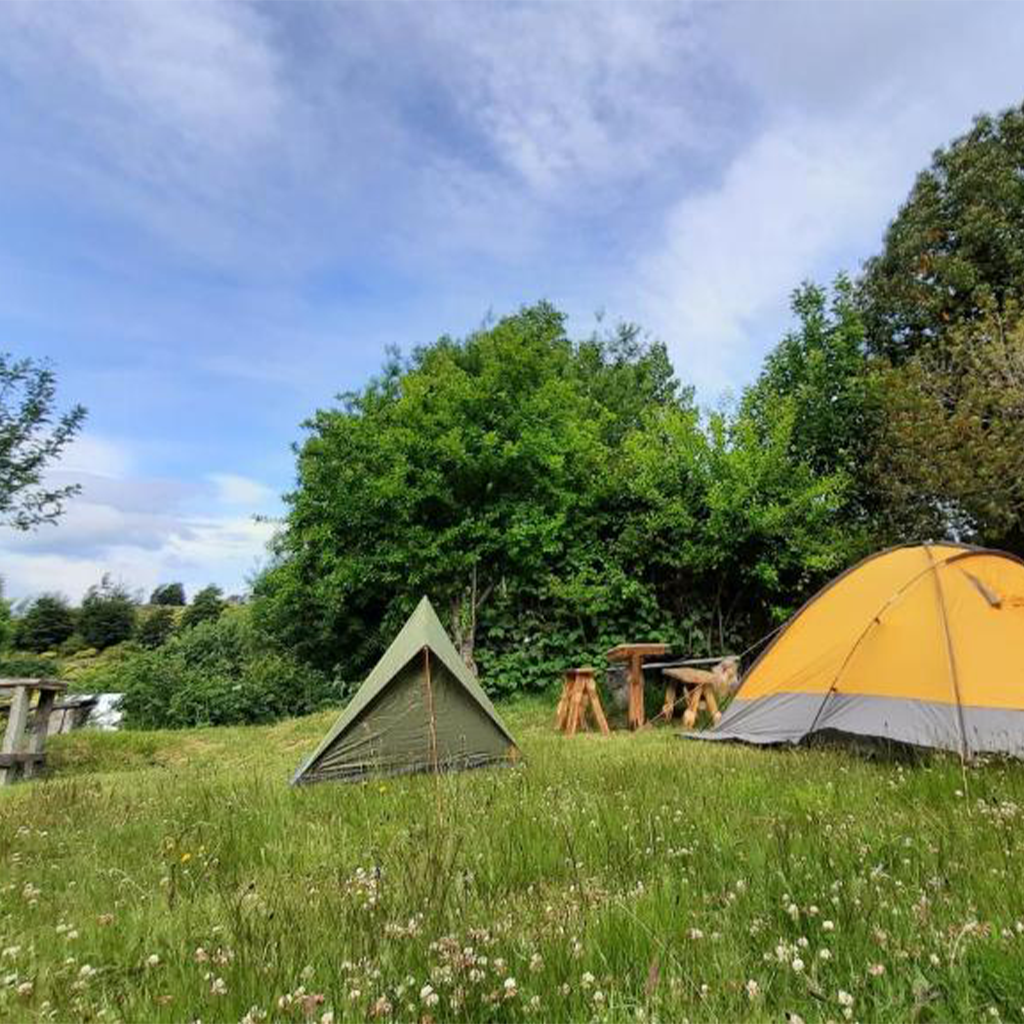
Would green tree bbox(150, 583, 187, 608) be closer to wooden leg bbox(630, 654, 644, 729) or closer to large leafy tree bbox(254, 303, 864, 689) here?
large leafy tree bbox(254, 303, 864, 689)

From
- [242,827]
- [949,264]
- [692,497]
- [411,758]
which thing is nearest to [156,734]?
[411,758]

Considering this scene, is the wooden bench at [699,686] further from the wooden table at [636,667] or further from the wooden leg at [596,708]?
the wooden leg at [596,708]

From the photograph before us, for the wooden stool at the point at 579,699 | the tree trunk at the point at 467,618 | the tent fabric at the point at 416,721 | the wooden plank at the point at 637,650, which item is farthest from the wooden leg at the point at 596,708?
the tree trunk at the point at 467,618

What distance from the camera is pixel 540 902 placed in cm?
232

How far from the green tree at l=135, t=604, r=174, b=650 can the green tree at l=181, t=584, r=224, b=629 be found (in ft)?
2.13

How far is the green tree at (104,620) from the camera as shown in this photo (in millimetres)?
26688

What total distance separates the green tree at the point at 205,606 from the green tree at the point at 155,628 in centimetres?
65

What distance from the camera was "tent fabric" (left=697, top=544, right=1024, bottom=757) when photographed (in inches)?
198

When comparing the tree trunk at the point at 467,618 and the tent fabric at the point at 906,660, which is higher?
the tree trunk at the point at 467,618

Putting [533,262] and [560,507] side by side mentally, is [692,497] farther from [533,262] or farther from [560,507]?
[533,262]

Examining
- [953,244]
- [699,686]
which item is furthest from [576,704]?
[953,244]

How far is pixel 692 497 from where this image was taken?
1143cm

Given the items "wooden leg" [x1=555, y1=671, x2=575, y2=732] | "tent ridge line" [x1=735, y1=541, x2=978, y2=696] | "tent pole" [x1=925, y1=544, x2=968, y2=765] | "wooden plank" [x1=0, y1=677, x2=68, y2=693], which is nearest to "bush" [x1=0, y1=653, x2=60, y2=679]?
"wooden plank" [x1=0, y1=677, x2=68, y2=693]

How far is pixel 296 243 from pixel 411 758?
9.01m
